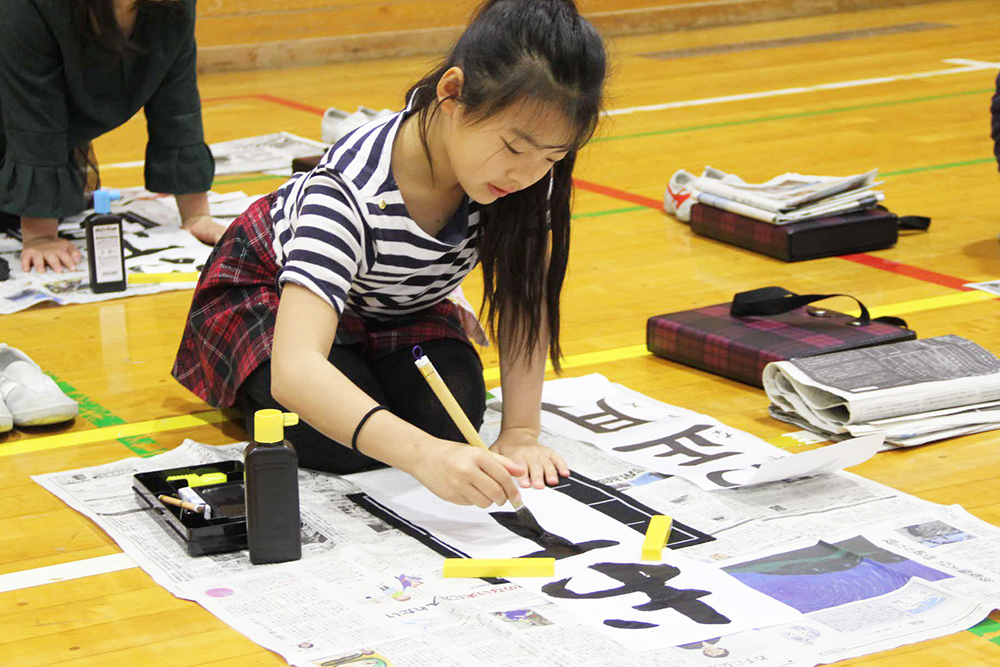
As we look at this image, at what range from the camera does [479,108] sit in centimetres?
166

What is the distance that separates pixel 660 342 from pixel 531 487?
2.23 ft

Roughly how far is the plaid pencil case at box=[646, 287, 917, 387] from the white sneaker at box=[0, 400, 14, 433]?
1.06 m

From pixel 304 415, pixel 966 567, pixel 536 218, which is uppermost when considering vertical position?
pixel 536 218

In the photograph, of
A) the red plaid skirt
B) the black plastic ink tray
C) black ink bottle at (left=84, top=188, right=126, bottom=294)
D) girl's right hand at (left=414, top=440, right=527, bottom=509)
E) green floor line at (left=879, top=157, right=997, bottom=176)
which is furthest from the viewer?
green floor line at (left=879, top=157, right=997, bottom=176)

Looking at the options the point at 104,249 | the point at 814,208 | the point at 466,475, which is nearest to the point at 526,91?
the point at 466,475

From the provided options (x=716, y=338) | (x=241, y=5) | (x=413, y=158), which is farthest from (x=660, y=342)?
(x=241, y=5)

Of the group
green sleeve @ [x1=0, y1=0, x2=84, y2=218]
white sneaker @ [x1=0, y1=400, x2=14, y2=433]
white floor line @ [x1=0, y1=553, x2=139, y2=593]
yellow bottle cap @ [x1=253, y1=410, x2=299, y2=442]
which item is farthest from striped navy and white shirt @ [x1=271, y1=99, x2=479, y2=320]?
green sleeve @ [x1=0, y1=0, x2=84, y2=218]

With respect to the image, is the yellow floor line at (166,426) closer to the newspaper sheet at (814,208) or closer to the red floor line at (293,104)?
the newspaper sheet at (814,208)

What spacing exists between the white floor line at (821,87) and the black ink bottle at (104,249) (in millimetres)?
2226

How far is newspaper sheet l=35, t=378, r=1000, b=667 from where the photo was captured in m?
1.46

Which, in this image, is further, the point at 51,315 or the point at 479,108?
the point at 51,315

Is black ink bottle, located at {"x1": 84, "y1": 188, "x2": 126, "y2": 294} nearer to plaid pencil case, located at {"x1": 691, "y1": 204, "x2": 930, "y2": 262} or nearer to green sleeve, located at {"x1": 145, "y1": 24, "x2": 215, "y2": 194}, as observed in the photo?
green sleeve, located at {"x1": 145, "y1": 24, "x2": 215, "y2": 194}

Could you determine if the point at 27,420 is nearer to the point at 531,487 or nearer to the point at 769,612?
the point at 531,487

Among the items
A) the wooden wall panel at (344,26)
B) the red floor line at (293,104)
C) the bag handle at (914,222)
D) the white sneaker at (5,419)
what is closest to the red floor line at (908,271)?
the bag handle at (914,222)
